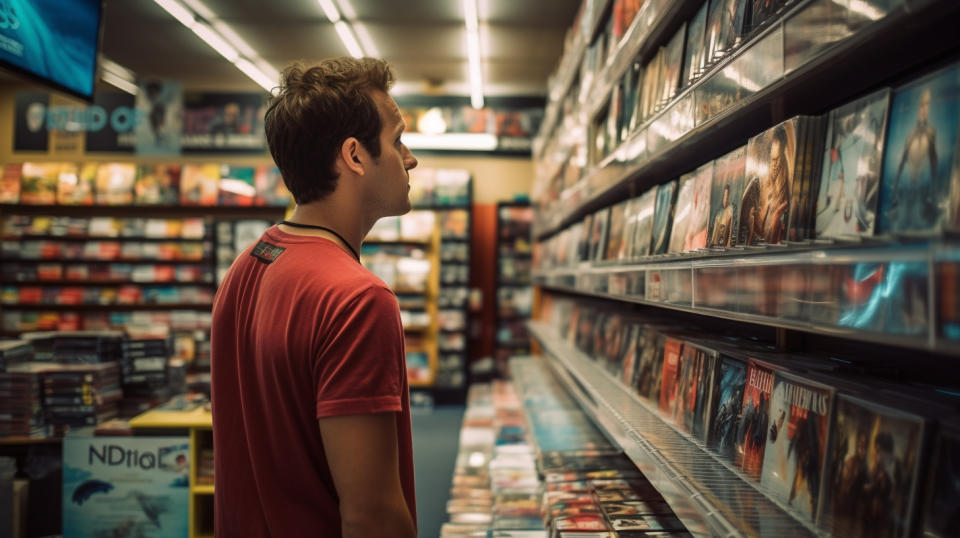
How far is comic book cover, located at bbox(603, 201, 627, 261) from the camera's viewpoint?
2.32m

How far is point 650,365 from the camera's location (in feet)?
6.34

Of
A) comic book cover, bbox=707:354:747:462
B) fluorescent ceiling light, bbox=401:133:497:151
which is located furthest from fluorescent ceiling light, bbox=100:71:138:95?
comic book cover, bbox=707:354:747:462

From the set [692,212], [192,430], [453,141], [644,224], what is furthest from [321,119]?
[453,141]

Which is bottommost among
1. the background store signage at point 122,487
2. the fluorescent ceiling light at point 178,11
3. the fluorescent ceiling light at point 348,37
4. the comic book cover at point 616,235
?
the background store signage at point 122,487

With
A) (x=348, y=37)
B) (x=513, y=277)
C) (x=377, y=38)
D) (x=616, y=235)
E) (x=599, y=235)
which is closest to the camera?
(x=616, y=235)

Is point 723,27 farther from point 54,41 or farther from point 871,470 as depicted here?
point 54,41

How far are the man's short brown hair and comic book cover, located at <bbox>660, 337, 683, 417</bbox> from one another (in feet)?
3.10

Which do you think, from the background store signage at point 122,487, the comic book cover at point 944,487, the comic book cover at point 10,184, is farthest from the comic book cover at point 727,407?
the comic book cover at point 10,184

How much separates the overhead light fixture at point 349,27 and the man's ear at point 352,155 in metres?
4.37

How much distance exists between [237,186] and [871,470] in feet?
25.9

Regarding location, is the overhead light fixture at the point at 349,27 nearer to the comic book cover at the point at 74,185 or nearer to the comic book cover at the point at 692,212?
the comic book cover at the point at 74,185

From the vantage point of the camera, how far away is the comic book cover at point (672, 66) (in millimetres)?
1764

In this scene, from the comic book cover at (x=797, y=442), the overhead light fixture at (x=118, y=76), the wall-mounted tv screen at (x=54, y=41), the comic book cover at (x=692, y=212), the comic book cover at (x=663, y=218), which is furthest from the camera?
the overhead light fixture at (x=118, y=76)

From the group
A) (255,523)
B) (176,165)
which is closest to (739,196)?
(255,523)
